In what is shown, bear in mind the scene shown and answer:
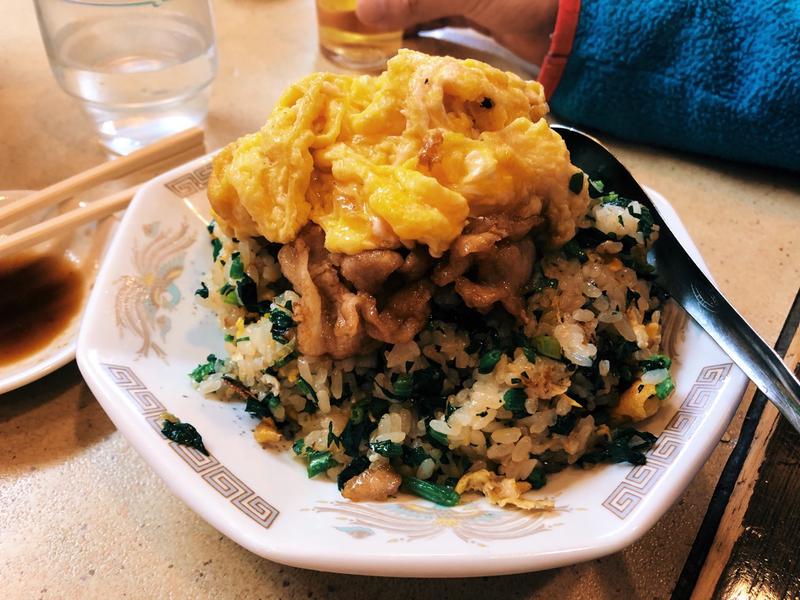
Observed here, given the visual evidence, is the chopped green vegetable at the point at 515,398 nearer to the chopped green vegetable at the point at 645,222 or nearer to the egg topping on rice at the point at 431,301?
the egg topping on rice at the point at 431,301

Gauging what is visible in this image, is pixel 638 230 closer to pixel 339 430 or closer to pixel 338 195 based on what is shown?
pixel 338 195

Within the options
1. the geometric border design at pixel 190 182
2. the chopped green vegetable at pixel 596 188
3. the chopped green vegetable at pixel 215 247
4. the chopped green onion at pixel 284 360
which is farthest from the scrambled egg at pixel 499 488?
the geometric border design at pixel 190 182

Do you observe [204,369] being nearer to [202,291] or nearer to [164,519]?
[202,291]

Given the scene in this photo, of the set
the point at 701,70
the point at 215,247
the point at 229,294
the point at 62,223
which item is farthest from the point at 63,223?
the point at 701,70

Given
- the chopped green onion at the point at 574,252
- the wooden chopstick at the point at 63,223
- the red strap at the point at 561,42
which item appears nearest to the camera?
the chopped green onion at the point at 574,252

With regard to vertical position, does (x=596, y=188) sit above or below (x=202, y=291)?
above

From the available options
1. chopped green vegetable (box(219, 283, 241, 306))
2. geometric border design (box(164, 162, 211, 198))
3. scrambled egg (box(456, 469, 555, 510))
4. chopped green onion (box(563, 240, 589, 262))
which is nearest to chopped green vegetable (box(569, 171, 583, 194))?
chopped green onion (box(563, 240, 589, 262))

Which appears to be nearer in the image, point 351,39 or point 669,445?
point 669,445

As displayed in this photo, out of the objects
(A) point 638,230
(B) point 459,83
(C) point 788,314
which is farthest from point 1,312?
(C) point 788,314
